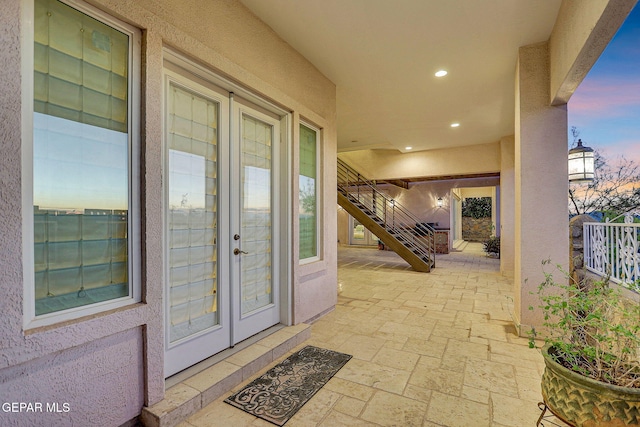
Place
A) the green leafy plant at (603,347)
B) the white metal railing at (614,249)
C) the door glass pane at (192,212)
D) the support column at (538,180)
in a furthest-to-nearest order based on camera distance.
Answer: the support column at (538,180), the white metal railing at (614,249), the door glass pane at (192,212), the green leafy plant at (603,347)

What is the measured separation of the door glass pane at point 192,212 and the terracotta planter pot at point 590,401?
7.66ft

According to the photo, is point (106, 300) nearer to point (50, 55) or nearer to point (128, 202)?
point (128, 202)

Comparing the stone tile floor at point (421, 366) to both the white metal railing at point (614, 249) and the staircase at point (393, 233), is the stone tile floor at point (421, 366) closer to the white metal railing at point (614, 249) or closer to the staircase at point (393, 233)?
the white metal railing at point (614, 249)

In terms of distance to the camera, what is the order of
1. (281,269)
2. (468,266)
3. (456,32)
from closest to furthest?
(456,32) < (281,269) < (468,266)

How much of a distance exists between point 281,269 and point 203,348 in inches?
43.6

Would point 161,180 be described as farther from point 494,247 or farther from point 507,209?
point 494,247

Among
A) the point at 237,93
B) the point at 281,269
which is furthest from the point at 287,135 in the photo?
the point at 281,269

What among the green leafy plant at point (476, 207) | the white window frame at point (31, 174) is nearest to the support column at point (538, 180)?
the white window frame at point (31, 174)

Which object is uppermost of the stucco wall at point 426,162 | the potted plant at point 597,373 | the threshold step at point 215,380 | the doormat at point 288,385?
the stucco wall at point 426,162

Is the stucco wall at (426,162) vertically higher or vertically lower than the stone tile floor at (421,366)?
higher

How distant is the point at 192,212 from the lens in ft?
7.61

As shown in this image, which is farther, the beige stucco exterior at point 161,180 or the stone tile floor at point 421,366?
the stone tile floor at point 421,366

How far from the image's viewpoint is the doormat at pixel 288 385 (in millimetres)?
1961

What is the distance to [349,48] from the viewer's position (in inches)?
127
